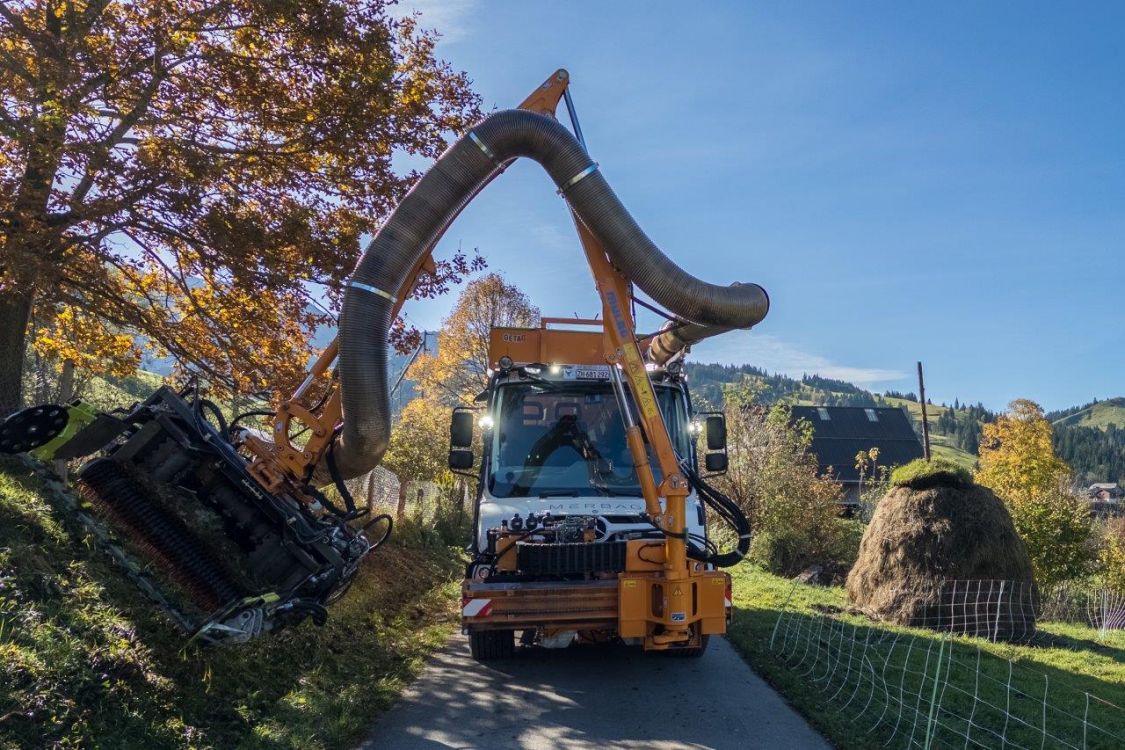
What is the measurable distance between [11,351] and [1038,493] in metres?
29.9

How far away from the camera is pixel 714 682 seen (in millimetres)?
6809

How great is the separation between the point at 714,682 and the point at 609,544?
5.93 ft

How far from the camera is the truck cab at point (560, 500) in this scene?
20.0 ft

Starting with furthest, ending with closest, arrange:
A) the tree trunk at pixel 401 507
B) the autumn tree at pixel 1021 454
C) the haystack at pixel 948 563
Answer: the autumn tree at pixel 1021 454 < the tree trunk at pixel 401 507 < the haystack at pixel 948 563

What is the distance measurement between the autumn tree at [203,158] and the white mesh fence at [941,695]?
5.99 meters

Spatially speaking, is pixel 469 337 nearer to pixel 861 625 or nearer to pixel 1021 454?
pixel 861 625

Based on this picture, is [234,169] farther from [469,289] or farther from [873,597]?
[469,289]

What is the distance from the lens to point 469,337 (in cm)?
2800

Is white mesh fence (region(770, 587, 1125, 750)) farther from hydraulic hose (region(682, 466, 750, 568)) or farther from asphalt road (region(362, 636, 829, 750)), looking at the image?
hydraulic hose (region(682, 466, 750, 568))

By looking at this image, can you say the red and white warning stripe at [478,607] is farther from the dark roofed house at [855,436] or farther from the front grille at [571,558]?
the dark roofed house at [855,436]

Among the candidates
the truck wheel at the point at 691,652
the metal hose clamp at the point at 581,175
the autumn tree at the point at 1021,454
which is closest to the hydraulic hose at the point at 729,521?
the truck wheel at the point at 691,652

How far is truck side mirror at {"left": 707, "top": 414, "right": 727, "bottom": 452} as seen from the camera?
7.62 m

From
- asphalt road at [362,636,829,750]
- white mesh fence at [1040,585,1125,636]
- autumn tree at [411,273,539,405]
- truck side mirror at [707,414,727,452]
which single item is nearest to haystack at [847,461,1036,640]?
asphalt road at [362,636,829,750]

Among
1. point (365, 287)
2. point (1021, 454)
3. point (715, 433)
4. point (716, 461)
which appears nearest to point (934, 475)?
point (716, 461)
